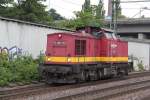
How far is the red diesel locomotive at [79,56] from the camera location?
22.2m

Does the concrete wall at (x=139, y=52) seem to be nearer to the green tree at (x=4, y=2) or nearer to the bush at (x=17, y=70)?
the green tree at (x=4, y=2)

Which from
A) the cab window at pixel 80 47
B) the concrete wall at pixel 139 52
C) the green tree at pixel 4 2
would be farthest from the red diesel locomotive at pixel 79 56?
the green tree at pixel 4 2

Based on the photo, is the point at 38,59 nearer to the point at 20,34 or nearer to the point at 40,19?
the point at 20,34

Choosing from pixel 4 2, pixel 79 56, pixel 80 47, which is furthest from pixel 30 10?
pixel 79 56

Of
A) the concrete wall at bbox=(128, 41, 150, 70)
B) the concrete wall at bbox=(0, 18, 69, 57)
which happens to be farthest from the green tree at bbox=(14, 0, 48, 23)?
the concrete wall at bbox=(0, 18, 69, 57)

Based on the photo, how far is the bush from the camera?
22.5 meters

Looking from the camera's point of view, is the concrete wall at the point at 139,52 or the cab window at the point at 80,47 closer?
the cab window at the point at 80,47

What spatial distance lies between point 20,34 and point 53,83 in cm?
498

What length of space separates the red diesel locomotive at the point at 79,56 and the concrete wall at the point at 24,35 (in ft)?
11.4

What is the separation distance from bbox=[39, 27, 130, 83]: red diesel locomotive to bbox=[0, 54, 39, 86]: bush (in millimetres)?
1358

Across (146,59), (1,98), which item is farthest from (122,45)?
(146,59)

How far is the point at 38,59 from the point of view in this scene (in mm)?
27641

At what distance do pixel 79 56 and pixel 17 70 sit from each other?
12.1 feet

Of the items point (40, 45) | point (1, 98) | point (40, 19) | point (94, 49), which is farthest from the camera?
point (40, 19)
